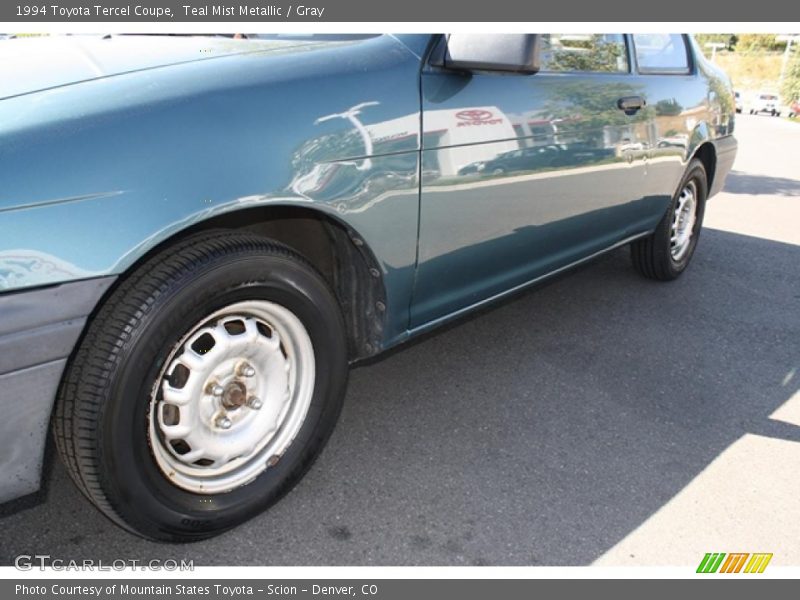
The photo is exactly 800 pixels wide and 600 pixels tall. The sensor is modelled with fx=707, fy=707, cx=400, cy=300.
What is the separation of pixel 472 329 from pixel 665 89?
163cm

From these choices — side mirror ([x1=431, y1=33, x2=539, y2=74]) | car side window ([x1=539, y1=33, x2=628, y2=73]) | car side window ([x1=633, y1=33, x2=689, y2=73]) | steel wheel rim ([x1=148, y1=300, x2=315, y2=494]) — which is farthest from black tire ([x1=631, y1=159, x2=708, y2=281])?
steel wheel rim ([x1=148, y1=300, x2=315, y2=494])

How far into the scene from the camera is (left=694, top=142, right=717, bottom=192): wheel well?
4465mm

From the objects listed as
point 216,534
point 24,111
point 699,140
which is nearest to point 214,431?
point 216,534

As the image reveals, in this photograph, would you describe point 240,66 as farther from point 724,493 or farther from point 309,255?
point 724,493

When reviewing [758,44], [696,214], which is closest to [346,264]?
[696,214]

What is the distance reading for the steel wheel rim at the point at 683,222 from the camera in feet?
14.7

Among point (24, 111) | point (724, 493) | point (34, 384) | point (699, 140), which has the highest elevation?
point (24, 111)

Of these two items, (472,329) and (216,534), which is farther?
(472,329)

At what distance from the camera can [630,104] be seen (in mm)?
3350

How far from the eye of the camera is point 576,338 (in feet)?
12.1

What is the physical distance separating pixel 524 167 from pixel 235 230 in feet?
3.93

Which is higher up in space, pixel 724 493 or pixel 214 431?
pixel 214 431

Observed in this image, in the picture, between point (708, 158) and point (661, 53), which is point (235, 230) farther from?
point (708, 158)

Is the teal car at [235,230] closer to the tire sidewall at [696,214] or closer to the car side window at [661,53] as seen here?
the car side window at [661,53]
